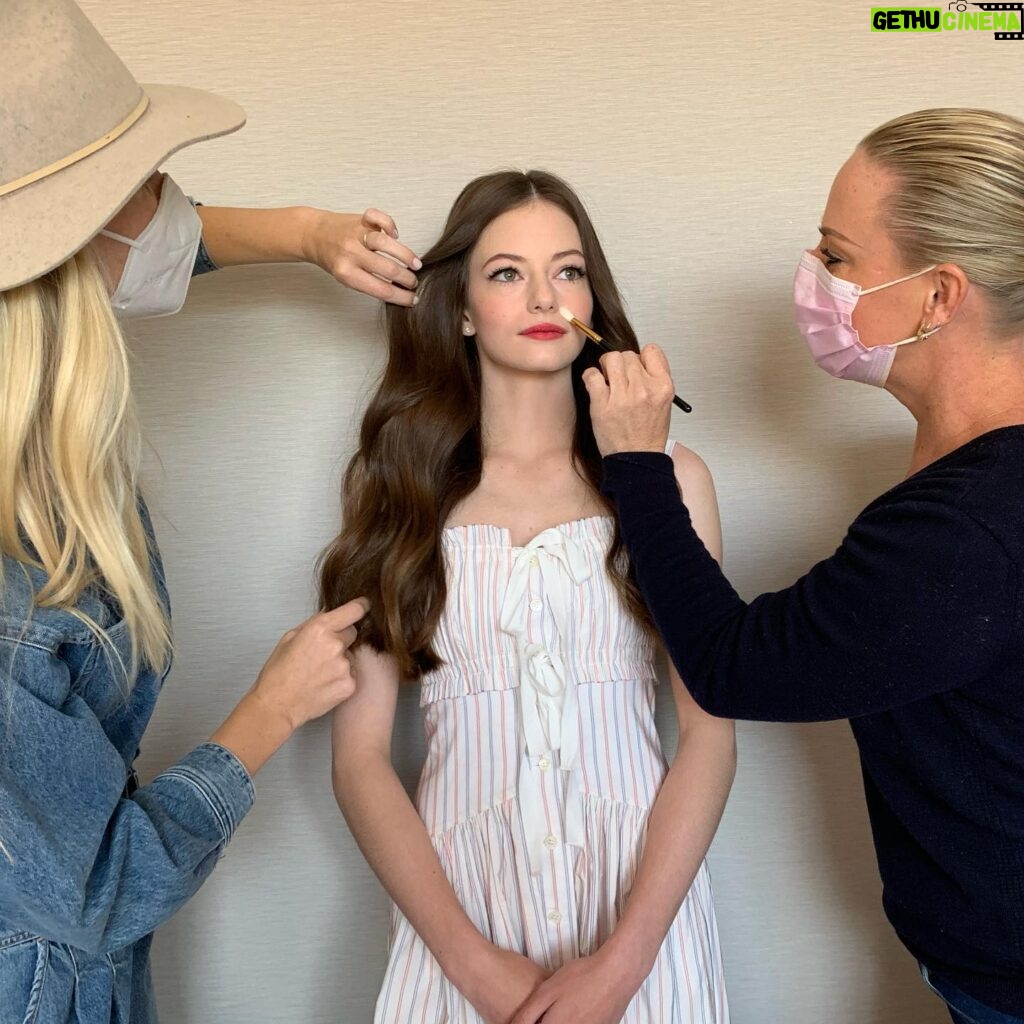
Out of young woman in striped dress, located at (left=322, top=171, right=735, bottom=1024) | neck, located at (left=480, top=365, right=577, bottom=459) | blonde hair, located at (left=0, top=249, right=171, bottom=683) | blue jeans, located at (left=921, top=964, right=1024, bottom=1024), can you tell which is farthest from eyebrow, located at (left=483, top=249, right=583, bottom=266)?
blue jeans, located at (left=921, top=964, right=1024, bottom=1024)

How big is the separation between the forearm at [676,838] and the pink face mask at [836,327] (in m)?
0.48

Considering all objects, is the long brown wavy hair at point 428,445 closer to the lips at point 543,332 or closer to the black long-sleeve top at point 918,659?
the lips at point 543,332

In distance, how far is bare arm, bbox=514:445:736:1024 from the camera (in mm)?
1295

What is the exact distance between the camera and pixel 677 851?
1385 millimetres

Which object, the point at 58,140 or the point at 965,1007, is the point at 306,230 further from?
the point at 965,1007

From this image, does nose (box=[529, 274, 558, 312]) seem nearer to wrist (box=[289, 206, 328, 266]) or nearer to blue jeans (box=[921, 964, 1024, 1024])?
wrist (box=[289, 206, 328, 266])

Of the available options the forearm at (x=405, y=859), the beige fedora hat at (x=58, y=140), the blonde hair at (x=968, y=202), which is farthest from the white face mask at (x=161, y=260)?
the blonde hair at (x=968, y=202)

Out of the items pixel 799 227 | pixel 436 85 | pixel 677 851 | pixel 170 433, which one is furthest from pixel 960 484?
pixel 170 433

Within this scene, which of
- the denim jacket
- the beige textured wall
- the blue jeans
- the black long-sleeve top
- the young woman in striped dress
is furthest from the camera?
the beige textured wall

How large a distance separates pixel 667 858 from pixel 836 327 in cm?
65

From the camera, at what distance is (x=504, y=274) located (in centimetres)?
152

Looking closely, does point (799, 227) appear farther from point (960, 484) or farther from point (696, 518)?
point (960, 484)

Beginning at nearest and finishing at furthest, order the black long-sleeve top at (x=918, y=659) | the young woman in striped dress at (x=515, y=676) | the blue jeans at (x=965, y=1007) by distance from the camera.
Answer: the black long-sleeve top at (x=918, y=659), the blue jeans at (x=965, y=1007), the young woman in striped dress at (x=515, y=676)

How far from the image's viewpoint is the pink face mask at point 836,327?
1.25 m
